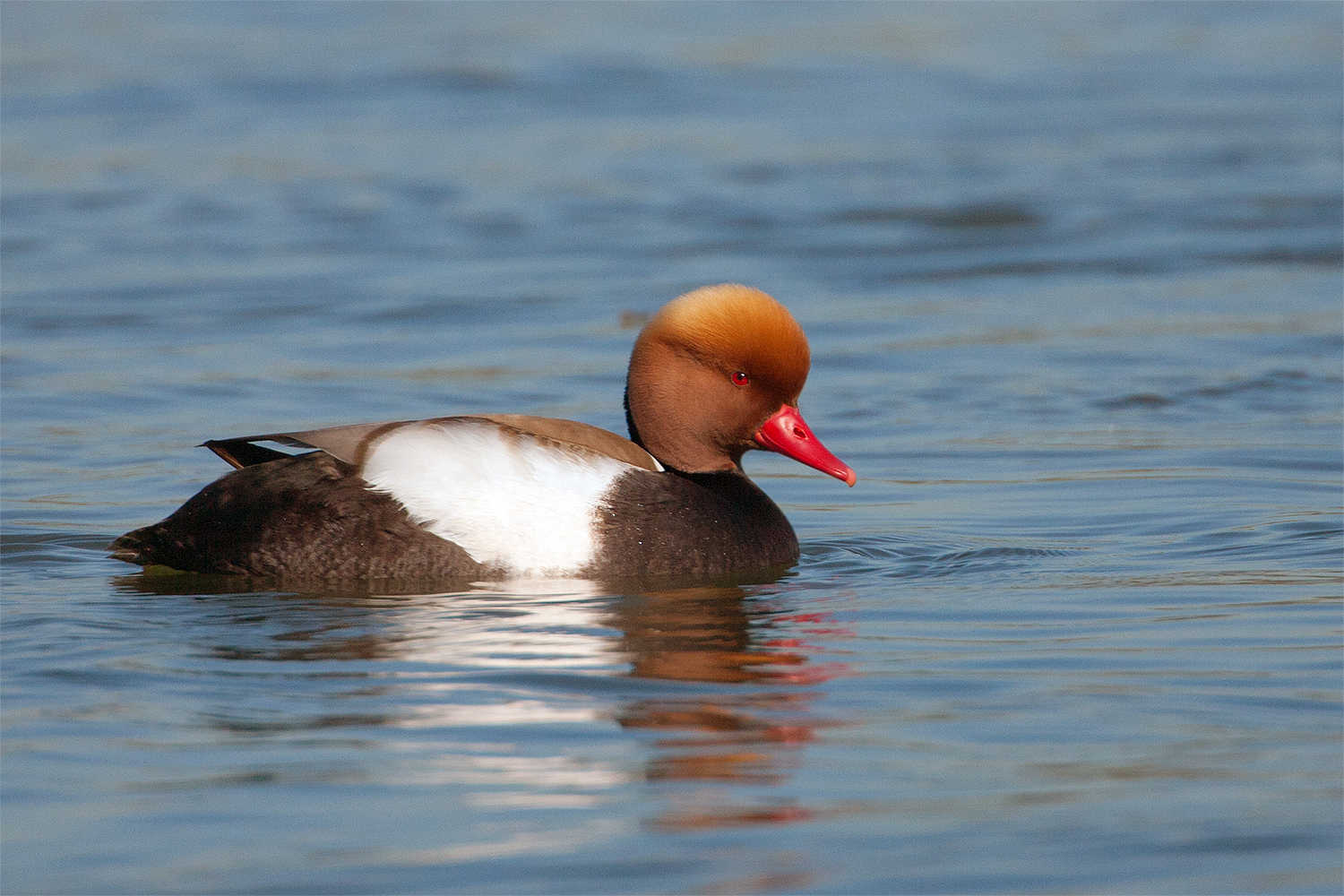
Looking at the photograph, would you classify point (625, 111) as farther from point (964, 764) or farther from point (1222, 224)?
point (964, 764)

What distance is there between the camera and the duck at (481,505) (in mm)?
5789

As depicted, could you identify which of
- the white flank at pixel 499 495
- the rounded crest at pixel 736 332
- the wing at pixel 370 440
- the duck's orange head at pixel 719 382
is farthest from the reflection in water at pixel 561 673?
the rounded crest at pixel 736 332

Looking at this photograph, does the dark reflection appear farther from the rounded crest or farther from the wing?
the rounded crest

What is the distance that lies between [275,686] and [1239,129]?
15.2 m

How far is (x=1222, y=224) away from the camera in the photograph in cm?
1421

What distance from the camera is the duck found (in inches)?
228

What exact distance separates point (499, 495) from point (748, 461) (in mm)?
2862

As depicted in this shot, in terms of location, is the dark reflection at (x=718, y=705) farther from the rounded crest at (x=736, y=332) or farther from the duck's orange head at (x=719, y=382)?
the rounded crest at (x=736, y=332)

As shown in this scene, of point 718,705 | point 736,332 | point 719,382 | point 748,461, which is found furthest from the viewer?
point 748,461

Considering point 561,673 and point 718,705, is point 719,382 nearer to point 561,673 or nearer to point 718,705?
point 561,673

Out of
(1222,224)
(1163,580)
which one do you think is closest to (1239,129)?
(1222,224)

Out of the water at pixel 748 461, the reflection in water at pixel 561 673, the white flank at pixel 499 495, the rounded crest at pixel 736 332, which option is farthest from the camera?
the rounded crest at pixel 736 332

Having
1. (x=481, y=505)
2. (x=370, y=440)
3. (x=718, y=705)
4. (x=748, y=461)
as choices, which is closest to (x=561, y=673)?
(x=718, y=705)

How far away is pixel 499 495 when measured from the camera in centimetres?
579
